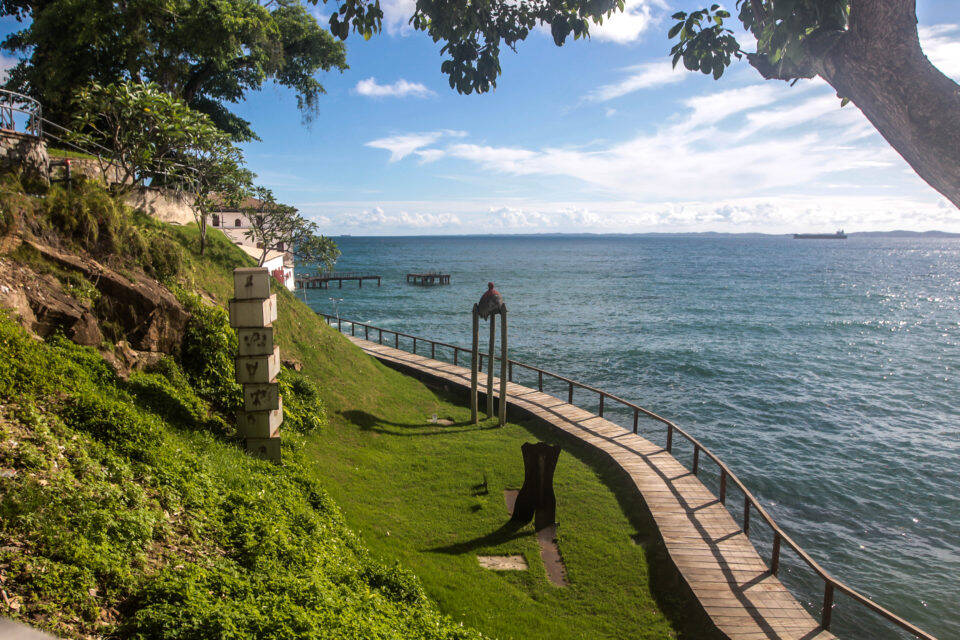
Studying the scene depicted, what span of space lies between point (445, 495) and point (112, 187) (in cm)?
1315

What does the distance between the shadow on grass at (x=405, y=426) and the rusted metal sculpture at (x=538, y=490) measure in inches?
217

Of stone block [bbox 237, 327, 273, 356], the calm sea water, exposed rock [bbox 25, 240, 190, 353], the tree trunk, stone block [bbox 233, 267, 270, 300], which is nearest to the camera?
the tree trunk

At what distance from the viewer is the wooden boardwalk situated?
8656 mm

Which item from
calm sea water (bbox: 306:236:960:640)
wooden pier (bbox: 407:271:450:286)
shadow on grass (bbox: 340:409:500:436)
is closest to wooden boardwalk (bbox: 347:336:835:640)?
shadow on grass (bbox: 340:409:500:436)

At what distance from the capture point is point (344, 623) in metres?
5.28

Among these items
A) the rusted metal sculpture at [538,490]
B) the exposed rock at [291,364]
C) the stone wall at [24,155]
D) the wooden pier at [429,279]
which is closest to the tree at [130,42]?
the stone wall at [24,155]

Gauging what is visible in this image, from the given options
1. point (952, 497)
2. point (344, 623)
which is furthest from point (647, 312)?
point (344, 623)

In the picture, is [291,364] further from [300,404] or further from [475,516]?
[475,516]

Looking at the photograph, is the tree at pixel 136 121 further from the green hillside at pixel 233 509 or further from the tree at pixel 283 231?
the tree at pixel 283 231

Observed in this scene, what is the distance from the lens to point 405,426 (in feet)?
55.1

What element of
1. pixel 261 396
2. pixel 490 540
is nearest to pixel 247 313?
pixel 261 396

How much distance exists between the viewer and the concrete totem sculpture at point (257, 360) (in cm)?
967

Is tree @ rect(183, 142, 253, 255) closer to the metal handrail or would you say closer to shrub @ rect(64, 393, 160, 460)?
the metal handrail

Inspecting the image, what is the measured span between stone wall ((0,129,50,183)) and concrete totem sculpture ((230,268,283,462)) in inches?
286
